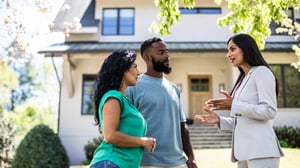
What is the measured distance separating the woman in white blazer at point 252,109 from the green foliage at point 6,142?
12046mm

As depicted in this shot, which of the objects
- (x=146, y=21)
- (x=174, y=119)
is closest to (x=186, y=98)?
(x=146, y=21)

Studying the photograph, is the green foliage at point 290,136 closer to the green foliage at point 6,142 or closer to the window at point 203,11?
the window at point 203,11

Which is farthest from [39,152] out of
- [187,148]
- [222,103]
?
[222,103]

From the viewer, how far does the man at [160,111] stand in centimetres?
281

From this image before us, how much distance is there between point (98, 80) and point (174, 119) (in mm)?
912

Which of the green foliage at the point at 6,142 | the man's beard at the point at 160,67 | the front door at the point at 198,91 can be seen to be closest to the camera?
the man's beard at the point at 160,67

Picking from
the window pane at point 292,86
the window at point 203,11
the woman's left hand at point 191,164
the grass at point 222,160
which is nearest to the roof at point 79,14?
the window at point 203,11

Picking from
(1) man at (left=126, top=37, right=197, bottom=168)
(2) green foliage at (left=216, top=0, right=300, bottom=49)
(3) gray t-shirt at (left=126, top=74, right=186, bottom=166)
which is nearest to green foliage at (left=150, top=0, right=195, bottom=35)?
(2) green foliage at (left=216, top=0, right=300, bottom=49)

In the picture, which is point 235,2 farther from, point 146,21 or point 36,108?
point 36,108

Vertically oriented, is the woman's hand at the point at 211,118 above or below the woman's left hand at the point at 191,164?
above

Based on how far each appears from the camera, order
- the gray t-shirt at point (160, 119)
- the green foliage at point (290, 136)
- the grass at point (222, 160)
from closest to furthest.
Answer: the gray t-shirt at point (160, 119) < the grass at point (222, 160) < the green foliage at point (290, 136)

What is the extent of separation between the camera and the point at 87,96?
14.1 meters

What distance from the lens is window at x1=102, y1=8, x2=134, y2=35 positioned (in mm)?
14727

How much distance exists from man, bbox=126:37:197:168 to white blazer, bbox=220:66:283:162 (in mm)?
538
